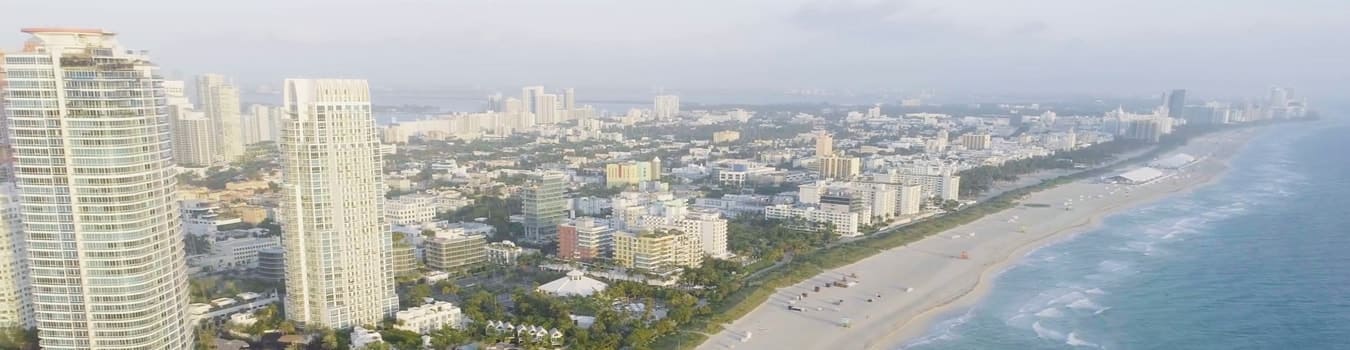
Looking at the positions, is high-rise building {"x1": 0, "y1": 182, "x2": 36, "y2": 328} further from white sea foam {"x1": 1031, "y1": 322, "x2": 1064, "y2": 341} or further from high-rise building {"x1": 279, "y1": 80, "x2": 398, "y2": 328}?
white sea foam {"x1": 1031, "y1": 322, "x2": 1064, "y2": 341}

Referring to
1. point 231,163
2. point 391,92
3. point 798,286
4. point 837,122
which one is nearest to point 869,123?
point 837,122

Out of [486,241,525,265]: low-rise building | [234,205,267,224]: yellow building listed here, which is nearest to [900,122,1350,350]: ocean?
[486,241,525,265]: low-rise building

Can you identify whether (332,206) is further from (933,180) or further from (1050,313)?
(933,180)

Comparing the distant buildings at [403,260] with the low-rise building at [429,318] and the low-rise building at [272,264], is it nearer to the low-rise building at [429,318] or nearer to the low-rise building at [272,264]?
the low-rise building at [272,264]

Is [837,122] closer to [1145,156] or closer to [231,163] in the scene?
[1145,156]

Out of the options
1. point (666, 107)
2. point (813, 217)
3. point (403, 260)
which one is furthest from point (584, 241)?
point (666, 107)
